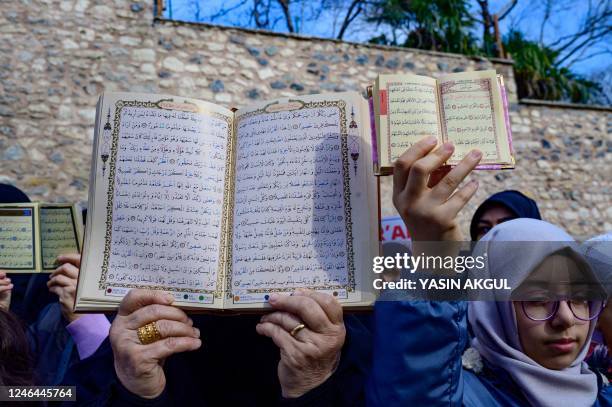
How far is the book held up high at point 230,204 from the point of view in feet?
4.47

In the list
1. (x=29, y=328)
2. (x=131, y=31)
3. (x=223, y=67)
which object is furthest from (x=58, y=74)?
(x=29, y=328)

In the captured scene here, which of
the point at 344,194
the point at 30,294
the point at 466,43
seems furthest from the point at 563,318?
the point at 466,43

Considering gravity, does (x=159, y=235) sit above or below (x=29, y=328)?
above

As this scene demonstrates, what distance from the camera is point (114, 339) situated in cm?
135

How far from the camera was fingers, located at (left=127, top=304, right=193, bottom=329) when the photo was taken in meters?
1.32

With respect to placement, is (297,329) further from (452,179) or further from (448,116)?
(448,116)

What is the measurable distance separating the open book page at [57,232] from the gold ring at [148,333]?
3.44 ft

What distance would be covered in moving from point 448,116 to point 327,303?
0.60 meters

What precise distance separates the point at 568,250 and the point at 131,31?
19.4 feet

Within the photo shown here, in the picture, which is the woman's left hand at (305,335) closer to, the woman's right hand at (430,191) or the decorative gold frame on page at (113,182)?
the decorative gold frame on page at (113,182)

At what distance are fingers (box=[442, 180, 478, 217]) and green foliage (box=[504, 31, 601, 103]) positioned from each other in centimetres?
856

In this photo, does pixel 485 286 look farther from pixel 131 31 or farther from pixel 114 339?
pixel 131 31

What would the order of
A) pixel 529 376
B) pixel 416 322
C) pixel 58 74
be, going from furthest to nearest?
pixel 58 74 < pixel 529 376 < pixel 416 322

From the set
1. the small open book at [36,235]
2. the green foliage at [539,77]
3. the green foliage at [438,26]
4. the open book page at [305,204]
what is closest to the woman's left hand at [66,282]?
the small open book at [36,235]
